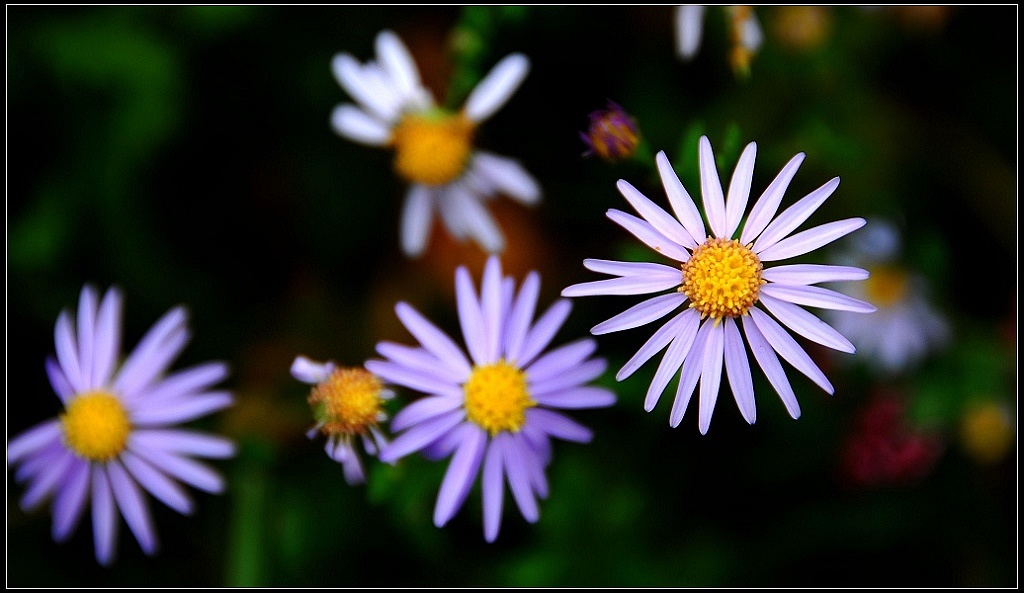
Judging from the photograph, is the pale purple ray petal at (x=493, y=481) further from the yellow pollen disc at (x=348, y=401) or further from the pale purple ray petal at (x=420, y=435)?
the yellow pollen disc at (x=348, y=401)

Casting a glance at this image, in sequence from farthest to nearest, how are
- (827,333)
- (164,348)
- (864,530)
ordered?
(864,530) < (164,348) < (827,333)

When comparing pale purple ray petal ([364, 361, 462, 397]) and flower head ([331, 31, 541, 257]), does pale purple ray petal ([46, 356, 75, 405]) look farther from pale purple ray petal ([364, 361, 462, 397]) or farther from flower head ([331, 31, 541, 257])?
flower head ([331, 31, 541, 257])

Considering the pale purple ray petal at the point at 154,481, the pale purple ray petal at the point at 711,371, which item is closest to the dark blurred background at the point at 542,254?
the pale purple ray petal at the point at 154,481

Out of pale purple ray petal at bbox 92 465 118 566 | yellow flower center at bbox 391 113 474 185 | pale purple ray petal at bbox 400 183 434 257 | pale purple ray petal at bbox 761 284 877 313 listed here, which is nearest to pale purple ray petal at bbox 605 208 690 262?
pale purple ray petal at bbox 761 284 877 313

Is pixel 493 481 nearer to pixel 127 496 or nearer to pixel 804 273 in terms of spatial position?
pixel 804 273

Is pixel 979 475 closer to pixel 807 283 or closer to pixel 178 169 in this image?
pixel 807 283

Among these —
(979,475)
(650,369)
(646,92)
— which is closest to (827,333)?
(650,369)
